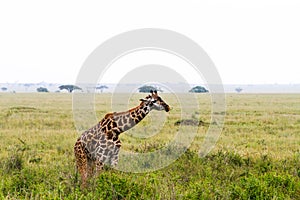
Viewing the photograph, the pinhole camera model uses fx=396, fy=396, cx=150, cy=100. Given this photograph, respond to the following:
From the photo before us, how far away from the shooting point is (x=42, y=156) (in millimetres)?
10898

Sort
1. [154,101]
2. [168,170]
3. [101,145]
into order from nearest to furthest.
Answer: [101,145], [154,101], [168,170]

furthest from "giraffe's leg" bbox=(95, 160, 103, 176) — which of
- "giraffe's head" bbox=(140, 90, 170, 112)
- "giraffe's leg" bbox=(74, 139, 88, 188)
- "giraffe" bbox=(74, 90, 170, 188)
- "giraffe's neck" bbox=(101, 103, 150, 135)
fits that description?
"giraffe's head" bbox=(140, 90, 170, 112)

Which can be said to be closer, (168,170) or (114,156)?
(114,156)

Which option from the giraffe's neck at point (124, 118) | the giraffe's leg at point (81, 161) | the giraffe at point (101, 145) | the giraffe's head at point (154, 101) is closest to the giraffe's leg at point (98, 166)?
the giraffe at point (101, 145)

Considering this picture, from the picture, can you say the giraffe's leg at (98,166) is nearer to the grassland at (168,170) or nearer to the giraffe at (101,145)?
the giraffe at (101,145)

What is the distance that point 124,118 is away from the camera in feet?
25.7

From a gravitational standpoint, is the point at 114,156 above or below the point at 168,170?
above

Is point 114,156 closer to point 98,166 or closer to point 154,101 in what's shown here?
point 98,166

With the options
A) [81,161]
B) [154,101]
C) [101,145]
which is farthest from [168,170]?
[81,161]

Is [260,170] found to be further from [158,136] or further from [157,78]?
[158,136]

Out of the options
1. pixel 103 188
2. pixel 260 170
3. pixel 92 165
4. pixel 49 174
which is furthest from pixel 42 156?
pixel 260 170

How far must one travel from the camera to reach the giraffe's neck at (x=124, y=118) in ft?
25.2

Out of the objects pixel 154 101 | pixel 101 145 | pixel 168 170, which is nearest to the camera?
pixel 101 145

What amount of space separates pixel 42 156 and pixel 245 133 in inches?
344
